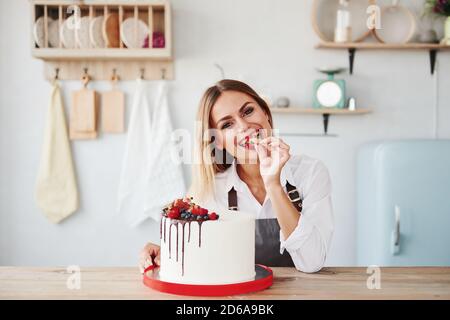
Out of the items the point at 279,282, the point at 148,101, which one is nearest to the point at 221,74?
the point at 148,101

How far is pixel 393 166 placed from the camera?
304cm

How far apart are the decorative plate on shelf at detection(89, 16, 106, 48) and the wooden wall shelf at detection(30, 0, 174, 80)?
4 cm

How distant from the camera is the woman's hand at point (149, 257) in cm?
176

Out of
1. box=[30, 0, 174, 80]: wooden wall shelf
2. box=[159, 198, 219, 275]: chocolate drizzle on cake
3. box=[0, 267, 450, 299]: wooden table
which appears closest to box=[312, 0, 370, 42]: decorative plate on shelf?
box=[30, 0, 174, 80]: wooden wall shelf

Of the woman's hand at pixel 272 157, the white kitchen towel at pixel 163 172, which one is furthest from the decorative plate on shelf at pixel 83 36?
the woman's hand at pixel 272 157

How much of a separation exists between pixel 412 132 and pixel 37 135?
2.29 metres

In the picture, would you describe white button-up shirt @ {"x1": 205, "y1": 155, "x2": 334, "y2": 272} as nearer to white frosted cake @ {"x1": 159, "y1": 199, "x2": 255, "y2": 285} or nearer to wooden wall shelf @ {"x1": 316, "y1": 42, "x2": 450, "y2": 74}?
white frosted cake @ {"x1": 159, "y1": 199, "x2": 255, "y2": 285}

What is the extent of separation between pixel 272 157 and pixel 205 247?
402mm

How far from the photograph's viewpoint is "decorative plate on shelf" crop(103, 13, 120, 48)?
3.22m

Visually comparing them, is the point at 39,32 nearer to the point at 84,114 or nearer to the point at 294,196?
the point at 84,114

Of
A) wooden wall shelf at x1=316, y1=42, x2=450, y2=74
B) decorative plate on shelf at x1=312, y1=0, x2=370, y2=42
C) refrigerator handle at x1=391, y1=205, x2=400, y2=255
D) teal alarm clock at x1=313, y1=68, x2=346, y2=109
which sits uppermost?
decorative plate on shelf at x1=312, y1=0, x2=370, y2=42

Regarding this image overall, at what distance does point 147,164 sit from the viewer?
3.39m

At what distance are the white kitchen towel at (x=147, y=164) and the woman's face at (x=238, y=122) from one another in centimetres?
122
